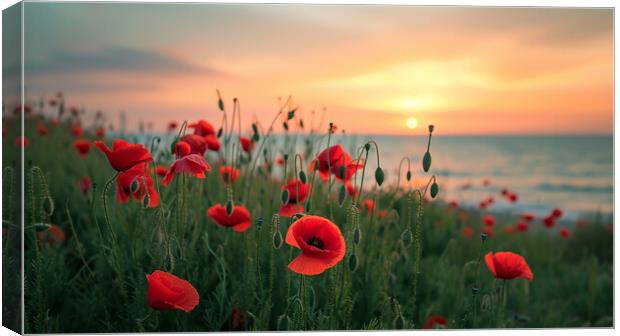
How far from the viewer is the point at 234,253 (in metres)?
2.75

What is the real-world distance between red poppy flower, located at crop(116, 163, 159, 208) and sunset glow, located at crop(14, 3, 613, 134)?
26.3 inches

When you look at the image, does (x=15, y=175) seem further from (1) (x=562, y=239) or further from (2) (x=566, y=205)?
(1) (x=562, y=239)

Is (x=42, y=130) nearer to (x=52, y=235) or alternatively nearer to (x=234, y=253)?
(x=52, y=235)

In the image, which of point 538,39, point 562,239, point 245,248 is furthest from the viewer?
point 562,239

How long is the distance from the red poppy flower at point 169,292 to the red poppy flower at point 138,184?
274mm

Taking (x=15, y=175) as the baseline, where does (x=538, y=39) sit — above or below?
above

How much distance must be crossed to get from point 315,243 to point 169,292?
476 mm

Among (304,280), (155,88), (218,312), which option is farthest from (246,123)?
(304,280)

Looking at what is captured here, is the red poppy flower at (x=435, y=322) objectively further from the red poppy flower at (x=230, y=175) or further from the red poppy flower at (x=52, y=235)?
the red poppy flower at (x=52, y=235)

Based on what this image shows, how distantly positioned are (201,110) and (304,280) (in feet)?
4.04

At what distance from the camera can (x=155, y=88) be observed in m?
3.31

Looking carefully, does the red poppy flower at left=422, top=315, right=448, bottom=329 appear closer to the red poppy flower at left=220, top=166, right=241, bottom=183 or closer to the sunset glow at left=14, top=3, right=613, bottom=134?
the sunset glow at left=14, top=3, right=613, bottom=134

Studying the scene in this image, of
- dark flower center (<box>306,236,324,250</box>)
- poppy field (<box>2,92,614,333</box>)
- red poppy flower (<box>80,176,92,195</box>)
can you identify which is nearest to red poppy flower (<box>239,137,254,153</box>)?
poppy field (<box>2,92,614,333</box>)

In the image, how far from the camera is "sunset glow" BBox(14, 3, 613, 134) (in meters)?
3.00
